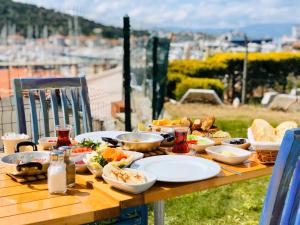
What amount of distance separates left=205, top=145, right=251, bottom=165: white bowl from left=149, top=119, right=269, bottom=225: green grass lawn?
1.80 metres

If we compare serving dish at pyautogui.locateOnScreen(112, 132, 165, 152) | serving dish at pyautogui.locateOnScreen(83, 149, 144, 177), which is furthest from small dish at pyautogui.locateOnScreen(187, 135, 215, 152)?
serving dish at pyautogui.locateOnScreen(83, 149, 144, 177)

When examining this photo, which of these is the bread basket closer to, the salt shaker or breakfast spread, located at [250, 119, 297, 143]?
breakfast spread, located at [250, 119, 297, 143]

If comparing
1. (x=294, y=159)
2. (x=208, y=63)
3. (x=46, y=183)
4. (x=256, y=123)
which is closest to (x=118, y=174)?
(x=46, y=183)

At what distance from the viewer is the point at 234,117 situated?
10516mm

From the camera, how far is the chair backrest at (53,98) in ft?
11.2

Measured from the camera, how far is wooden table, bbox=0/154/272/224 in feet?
5.72

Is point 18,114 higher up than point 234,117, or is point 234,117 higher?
point 18,114

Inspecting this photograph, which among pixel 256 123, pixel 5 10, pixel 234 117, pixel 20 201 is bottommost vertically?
pixel 234 117

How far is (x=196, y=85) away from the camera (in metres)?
13.1

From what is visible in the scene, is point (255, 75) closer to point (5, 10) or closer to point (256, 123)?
point (256, 123)

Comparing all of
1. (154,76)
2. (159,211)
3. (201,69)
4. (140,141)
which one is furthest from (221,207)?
(201,69)

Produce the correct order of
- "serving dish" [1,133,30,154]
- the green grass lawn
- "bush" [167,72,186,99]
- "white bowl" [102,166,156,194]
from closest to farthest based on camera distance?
"white bowl" [102,166,156,194], "serving dish" [1,133,30,154], the green grass lawn, "bush" [167,72,186,99]

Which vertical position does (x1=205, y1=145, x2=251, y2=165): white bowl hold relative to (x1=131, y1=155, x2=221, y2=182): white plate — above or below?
above

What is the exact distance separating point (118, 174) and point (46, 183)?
0.36 m
